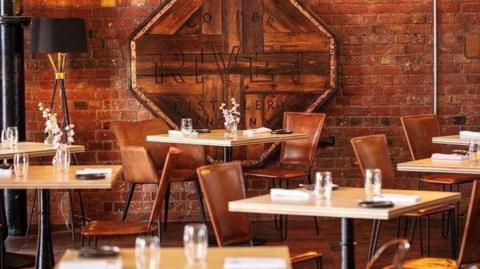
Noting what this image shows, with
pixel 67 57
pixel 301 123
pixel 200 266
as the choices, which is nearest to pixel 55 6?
pixel 67 57

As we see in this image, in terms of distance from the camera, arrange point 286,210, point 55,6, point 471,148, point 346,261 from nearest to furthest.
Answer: point 286,210
point 346,261
point 471,148
point 55,6

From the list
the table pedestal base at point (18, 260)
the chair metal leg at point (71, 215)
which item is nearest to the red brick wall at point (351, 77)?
the chair metal leg at point (71, 215)

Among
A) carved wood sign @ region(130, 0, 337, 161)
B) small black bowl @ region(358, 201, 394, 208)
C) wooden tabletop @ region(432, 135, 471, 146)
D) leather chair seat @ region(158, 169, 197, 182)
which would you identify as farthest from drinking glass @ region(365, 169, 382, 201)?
carved wood sign @ region(130, 0, 337, 161)

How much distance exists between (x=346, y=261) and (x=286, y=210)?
2.05 feet

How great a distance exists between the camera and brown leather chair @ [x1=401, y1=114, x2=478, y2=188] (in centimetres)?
880

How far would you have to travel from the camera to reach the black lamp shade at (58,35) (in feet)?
29.7

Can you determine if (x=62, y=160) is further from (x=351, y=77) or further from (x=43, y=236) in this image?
(x=351, y=77)

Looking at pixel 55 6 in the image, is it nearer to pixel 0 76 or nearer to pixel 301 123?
pixel 0 76

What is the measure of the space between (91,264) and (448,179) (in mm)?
5241

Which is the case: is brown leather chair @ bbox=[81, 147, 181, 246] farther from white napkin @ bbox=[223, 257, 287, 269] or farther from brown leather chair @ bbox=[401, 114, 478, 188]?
brown leather chair @ bbox=[401, 114, 478, 188]

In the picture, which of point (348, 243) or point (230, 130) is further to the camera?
point (230, 130)

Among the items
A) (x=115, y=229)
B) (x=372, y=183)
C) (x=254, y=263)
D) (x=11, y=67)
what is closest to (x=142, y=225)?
(x=115, y=229)

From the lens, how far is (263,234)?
934 cm

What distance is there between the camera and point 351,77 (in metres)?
9.95
